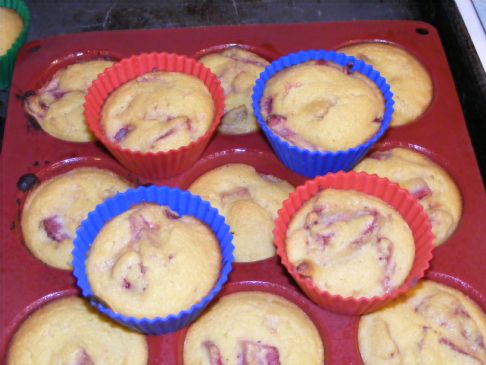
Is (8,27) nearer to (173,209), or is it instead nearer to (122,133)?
(122,133)

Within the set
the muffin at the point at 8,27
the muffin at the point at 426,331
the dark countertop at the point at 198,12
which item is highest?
the muffin at the point at 8,27

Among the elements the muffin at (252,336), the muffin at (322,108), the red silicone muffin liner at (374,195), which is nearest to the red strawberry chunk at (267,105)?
the muffin at (322,108)

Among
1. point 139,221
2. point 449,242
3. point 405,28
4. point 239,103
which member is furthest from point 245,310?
point 405,28

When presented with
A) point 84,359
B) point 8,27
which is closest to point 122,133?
point 84,359

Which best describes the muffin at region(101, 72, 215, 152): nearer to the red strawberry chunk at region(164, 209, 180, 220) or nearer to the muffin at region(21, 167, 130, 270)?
the muffin at region(21, 167, 130, 270)

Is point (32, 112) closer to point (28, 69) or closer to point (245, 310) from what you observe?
point (28, 69)

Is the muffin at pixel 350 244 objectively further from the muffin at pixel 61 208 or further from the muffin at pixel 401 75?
the muffin at pixel 61 208
